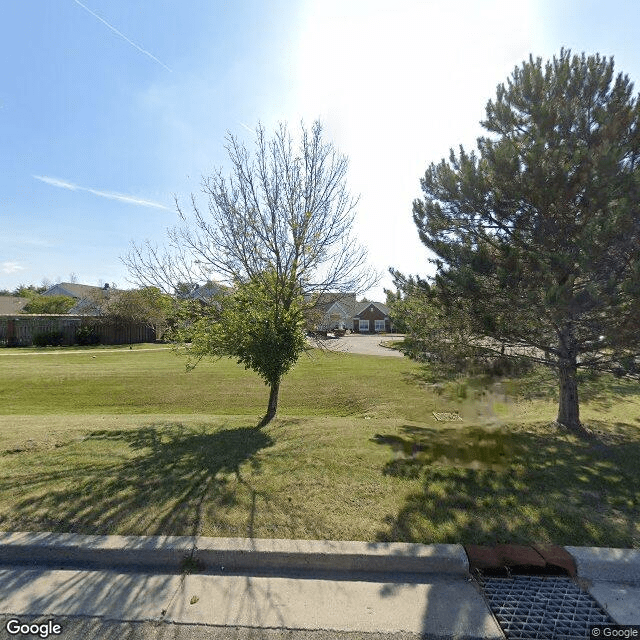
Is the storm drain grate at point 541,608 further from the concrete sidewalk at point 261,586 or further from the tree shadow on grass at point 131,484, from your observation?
the tree shadow on grass at point 131,484

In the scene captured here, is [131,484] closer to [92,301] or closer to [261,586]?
[261,586]

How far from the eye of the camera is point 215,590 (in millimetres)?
2555

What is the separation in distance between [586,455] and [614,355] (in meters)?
1.63

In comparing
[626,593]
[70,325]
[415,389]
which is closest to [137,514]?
[626,593]

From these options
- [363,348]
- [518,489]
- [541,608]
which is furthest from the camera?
[363,348]

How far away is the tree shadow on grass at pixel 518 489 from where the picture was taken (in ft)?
10.2

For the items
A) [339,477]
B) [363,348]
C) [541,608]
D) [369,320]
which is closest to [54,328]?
[363,348]

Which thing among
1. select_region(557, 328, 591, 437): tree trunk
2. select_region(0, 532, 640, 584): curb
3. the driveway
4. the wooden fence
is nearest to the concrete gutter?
select_region(0, 532, 640, 584): curb

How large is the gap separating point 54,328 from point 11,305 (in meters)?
26.9

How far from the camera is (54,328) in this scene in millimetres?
25797

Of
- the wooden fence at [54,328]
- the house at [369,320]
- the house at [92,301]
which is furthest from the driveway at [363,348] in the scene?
the house at [369,320]

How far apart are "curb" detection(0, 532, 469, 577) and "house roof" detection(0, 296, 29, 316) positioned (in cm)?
5202

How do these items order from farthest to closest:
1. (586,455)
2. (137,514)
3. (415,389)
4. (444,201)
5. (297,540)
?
(415,389) < (444,201) < (586,455) < (137,514) < (297,540)

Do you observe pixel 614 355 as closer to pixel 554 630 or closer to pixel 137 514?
pixel 554 630
